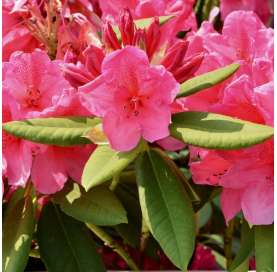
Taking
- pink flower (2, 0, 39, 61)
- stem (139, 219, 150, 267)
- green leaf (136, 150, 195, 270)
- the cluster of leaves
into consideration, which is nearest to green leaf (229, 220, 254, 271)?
the cluster of leaves

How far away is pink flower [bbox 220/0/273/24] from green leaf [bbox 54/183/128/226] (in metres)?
0.56

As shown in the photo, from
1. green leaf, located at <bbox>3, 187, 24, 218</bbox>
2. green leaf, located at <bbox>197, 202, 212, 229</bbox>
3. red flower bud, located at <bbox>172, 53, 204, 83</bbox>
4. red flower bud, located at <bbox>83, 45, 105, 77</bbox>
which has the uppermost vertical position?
red flower bud, located at <bbox>83, 45, 105, 77</bbox>

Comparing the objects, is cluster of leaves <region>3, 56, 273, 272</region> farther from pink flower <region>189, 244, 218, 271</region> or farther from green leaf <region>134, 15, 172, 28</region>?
pink flower <region>189, 244, 218, 271</region>

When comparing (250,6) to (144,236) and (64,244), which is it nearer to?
(144,236)

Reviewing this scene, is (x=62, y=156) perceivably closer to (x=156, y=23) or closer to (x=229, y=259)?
(x=156, y=23)

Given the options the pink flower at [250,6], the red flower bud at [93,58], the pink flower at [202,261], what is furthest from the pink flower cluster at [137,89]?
the pink flower at [202,261]

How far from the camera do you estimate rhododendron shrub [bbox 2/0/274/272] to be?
778 millimetres

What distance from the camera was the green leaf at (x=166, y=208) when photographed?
2.47 feet

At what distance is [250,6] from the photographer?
4.51 ft

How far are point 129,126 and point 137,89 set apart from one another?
0.16 ft

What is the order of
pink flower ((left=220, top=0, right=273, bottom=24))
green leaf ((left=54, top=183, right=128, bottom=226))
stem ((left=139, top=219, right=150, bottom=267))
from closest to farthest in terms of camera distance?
green leaf ((left=54, top=183, right=128, bottom=226)) < stem ((left=139, top=219, right=150, bottom=267)) < pink flower ((left=220, top=0, right=273, bottom=24))

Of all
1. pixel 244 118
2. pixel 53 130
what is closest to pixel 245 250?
pixel 244 118

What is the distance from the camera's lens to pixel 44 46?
99 cm

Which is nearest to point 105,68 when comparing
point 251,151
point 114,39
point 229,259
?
point 114,39
